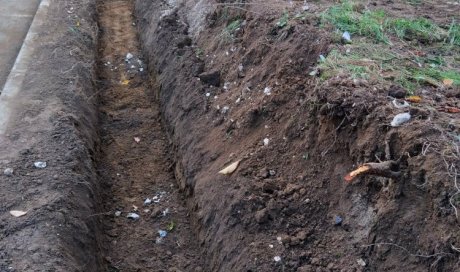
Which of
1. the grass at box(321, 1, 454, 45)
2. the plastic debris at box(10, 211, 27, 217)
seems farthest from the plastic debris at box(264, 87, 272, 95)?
the plastic debris at box(10, 211, 27, 217)

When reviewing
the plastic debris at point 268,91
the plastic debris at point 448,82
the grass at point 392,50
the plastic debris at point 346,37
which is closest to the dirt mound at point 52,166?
the plastic debris at point 268,91

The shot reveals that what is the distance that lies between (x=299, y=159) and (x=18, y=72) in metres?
3.99

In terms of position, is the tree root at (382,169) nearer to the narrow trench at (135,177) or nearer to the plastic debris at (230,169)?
the plastic debris at (230,169)

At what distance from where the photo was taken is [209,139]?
5.54 meters

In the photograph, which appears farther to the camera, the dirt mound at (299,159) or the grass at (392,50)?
the grass at (392,50)

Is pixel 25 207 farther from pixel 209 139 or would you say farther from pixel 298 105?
pixel 298 105

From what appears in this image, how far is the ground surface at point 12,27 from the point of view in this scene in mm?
7289

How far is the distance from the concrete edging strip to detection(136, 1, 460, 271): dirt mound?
1.82 meters

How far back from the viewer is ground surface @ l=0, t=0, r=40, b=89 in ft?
23.9

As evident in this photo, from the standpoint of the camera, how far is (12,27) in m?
8.19

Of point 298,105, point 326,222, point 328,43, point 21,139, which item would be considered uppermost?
point 328,43

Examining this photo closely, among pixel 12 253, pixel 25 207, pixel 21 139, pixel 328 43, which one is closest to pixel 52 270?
pixel 12 253

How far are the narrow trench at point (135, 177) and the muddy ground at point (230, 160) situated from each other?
0.02 meters

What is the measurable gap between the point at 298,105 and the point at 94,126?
2.68 metres
